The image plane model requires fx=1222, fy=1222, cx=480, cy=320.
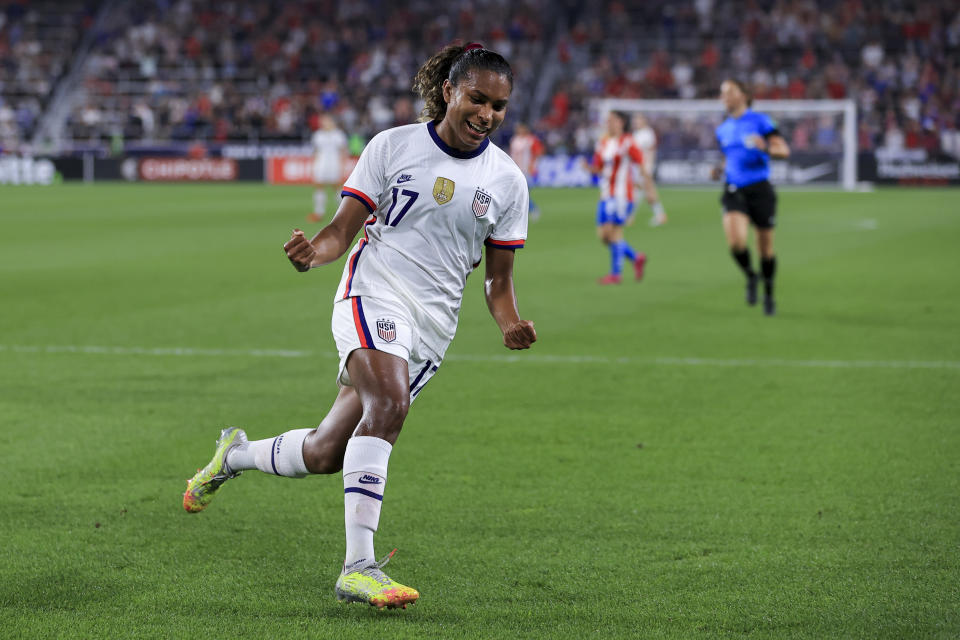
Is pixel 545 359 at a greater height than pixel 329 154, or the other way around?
pixel 329 154

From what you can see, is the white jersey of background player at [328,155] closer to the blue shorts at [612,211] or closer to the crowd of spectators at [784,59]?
the blue shorts at [612,211]

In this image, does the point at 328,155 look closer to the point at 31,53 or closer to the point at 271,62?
the point at 271,62

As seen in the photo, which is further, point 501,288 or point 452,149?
point 501,288

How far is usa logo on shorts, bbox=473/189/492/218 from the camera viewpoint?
4652mm

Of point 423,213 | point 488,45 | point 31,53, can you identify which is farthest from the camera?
point 31,53

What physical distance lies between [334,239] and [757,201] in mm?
8782

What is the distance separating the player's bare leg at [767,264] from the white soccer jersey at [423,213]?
8328mm

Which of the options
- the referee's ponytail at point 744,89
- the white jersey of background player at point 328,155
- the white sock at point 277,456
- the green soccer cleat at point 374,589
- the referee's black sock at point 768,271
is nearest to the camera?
the green soccer cleat at point 374,589

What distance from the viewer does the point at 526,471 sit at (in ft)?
20.7

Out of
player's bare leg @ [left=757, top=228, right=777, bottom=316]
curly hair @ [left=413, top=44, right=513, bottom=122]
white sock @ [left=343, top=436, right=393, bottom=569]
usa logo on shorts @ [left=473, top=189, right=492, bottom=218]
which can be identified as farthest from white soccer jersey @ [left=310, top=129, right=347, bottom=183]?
white sock @ [left=343, top=436, right=393, bottom=569]

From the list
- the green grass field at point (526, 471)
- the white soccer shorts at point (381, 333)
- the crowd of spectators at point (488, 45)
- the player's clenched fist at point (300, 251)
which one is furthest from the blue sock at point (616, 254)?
the crowd of spectators at point (488, 45)

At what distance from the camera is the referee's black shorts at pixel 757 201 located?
12562mm

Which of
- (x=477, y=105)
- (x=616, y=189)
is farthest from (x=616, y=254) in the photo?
(x=477, y=105)

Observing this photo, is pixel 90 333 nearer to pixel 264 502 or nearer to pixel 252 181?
pixel 264 502
